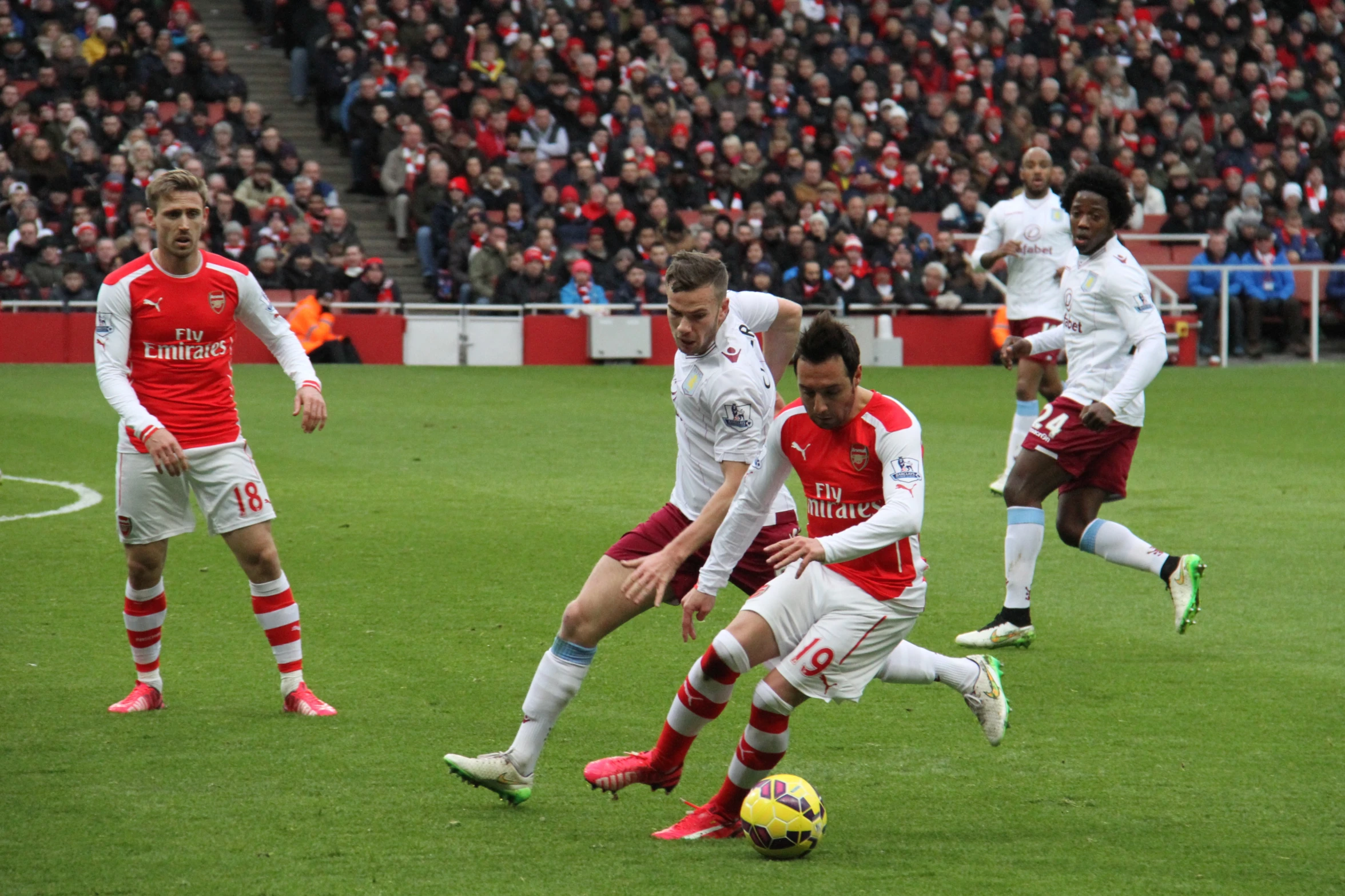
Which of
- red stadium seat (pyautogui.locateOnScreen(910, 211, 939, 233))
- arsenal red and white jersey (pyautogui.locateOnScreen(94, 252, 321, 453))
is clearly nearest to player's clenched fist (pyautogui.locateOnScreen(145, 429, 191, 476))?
arsenal red and white jersey (pyautogui.locateOnScreen(94, 252, 321, 453))

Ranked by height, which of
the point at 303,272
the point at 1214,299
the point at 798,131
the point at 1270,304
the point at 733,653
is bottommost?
the point at 1270,304

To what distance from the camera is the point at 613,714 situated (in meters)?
6.10

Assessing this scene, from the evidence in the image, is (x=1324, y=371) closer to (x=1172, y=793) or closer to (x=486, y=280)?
(x=486, y=280)

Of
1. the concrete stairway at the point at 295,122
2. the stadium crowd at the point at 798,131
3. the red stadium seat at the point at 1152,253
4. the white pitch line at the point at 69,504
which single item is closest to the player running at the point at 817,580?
the white pitch line at the point at 69,504

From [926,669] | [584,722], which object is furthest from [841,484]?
[584,722]

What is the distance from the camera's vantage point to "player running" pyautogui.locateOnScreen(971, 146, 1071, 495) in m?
11.7

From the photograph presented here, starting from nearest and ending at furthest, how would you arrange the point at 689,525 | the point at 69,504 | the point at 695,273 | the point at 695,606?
the point at 695,606 → the point at 695,273 → the point at 689,525 → the point at 69,504

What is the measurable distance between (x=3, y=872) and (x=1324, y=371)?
68.0 ft

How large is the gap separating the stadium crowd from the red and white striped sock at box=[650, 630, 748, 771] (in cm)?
1643

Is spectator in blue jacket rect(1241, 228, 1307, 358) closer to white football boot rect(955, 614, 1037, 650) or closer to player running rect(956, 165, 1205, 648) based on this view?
player running rect(956, 165, 1205, 648)

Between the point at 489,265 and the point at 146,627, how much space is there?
15.4m

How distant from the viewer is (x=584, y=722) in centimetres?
602

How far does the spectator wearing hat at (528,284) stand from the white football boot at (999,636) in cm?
1442

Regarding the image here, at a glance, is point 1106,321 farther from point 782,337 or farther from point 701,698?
point 701,698
